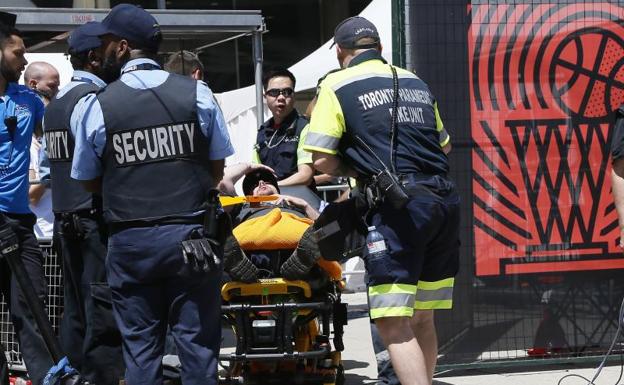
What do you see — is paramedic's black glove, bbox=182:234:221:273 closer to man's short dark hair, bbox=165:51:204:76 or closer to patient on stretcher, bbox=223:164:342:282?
patient on stretcher, bbox=223:164:342:282

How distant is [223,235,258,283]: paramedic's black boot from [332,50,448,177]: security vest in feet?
3.16

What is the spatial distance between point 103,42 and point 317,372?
259 centimetres

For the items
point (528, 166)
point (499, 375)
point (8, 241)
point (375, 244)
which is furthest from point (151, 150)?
point (499, 375)

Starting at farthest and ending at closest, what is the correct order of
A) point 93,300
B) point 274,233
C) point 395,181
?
point 274,233, point 93,300, point 395,181

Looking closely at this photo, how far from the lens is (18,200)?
6.73m

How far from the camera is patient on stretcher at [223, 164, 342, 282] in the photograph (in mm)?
6738

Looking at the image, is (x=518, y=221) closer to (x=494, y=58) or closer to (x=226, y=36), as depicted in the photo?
(x=494, y=58)

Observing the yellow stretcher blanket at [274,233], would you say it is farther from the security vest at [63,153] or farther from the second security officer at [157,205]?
the second security officer at [157,205]

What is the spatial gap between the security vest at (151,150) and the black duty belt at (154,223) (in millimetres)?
16

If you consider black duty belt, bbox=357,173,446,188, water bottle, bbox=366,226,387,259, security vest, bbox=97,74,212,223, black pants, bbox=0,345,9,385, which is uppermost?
security vest, bbox=97,74,212,223

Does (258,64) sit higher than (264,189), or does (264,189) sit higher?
(258,64)

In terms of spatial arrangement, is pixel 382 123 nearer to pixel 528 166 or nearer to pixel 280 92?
pixel 280 92

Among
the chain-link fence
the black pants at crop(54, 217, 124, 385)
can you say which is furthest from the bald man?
the chain-link fence

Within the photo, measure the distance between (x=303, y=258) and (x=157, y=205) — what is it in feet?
5.14
